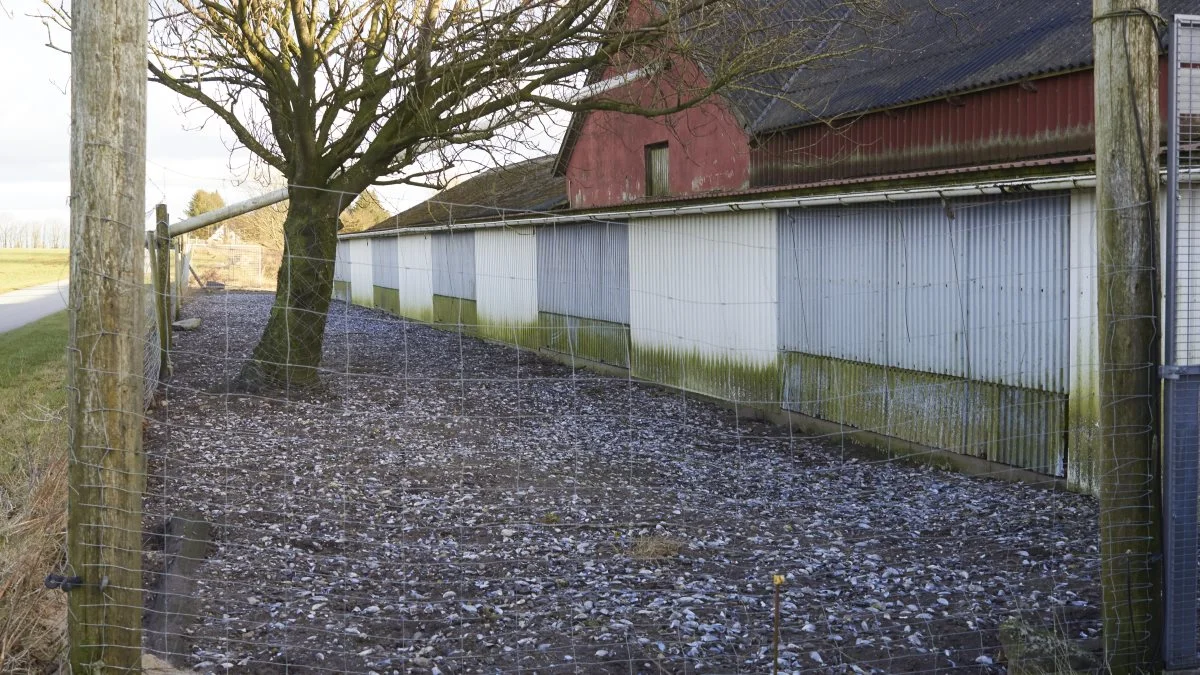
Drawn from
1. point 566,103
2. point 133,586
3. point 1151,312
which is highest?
point 566,103

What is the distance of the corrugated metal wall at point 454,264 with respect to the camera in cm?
2394

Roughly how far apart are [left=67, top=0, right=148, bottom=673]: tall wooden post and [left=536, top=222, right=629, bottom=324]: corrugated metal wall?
1257cm

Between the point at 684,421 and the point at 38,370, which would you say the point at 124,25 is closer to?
the point at 684,421

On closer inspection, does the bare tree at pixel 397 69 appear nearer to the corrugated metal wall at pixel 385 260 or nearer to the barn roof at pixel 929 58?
the barn roof at pixel 929 58

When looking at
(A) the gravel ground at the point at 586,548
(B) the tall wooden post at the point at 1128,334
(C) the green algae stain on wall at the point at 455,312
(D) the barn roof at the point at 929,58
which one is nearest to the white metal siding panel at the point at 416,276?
(C) the green algae stain on wall at the point at 455,312

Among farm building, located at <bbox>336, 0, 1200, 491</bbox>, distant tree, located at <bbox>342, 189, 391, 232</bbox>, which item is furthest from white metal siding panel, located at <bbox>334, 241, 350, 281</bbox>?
farm building, located at <bbox>336, 0, 1200, 491</bbox>

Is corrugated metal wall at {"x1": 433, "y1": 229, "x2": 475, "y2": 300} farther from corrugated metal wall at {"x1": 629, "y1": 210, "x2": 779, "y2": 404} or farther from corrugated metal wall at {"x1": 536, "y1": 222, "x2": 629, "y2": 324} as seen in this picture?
corrugated metal wall at {"x1": 629, "y1": 210, "x2": 779, "y2": 404}

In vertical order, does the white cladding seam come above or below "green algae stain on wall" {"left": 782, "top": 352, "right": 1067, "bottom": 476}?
above

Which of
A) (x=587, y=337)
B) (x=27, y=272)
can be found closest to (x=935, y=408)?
(x=587, y=337)

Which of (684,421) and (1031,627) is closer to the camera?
(1031,627)

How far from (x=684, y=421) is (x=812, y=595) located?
21.4 feet

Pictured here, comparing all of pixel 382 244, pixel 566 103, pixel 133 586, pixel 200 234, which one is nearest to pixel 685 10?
pixel 566 103

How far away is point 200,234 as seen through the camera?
1908 inches

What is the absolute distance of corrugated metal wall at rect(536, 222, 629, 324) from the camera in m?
16.3
